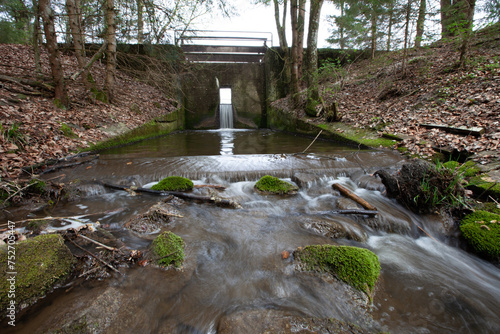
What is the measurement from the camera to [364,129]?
25.7ft

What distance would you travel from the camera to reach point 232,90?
53.0 feet

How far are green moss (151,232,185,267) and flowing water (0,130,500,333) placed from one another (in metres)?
0.11

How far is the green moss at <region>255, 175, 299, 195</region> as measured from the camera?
13.8 feet

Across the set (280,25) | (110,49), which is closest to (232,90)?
(280,25)

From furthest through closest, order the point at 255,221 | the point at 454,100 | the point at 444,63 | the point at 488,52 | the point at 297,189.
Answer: the point at 444,63 → the point at 488,52 → the point at 454,100 → the point at 297,189 → the point at 255,221

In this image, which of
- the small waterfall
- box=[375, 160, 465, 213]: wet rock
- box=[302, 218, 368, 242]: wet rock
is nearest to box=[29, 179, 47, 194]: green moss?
box=[302, 218, 368, 242]: wet rock

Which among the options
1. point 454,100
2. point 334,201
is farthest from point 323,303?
point 454,100

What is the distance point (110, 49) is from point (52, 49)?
2261 millimetres

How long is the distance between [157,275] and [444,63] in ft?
40.2

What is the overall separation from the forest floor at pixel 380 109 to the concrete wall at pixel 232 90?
159 inches

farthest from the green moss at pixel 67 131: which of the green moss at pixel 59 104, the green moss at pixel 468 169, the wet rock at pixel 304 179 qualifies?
the green moss at pixel 468 169

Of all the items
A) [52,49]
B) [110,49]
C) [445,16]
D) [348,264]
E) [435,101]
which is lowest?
[348,264]

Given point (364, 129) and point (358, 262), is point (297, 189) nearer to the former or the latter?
point (358, 262)

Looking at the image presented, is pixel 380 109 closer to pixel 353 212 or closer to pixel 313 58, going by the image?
pixel 313 58
